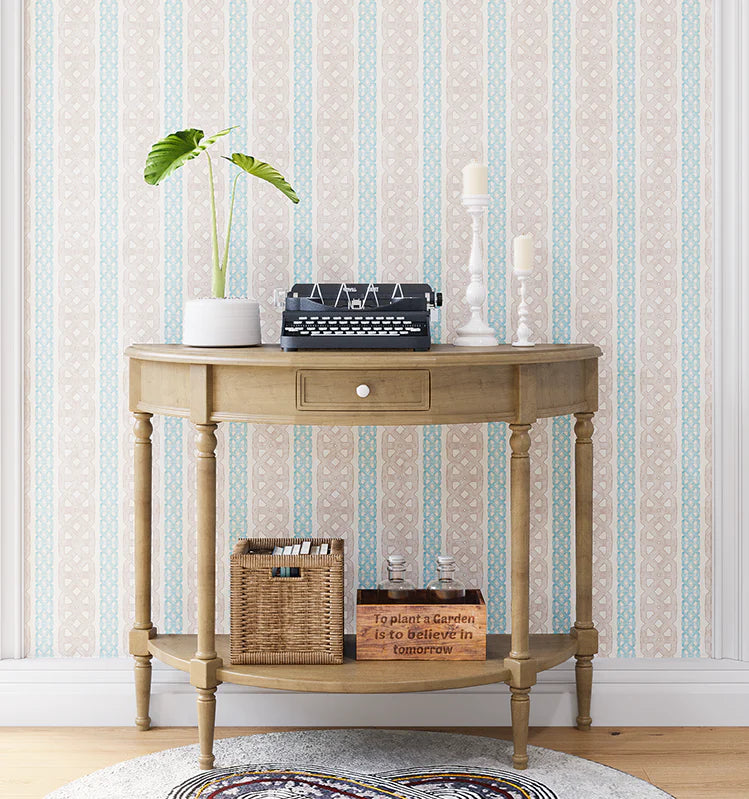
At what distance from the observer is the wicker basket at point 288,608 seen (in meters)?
2.26

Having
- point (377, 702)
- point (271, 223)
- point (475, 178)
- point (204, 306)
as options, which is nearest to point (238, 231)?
point (271, 223)

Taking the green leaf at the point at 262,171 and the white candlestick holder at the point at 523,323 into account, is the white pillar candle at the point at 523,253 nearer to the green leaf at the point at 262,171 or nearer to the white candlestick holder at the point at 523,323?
the white candlestick holder at the point at 523,323

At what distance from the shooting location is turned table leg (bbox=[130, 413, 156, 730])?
2.45 m

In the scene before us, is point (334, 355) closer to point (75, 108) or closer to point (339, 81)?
point (339, 81)

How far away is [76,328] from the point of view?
2.60 meters

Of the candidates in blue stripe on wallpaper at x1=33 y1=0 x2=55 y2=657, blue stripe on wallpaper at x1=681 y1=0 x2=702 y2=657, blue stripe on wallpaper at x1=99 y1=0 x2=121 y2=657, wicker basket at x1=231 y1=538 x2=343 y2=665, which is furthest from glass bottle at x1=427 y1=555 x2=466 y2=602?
blue stripe on wallpaper at x1=33 y1=0 x2=55 y2=657

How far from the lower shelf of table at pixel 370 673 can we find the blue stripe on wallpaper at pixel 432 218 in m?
0.38

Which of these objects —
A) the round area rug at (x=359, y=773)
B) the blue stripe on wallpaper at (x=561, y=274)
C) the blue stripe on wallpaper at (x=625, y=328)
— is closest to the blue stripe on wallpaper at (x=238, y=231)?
the round area rug at (x=359, y=773)

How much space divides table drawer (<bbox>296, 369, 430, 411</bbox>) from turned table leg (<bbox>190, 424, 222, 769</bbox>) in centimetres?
25

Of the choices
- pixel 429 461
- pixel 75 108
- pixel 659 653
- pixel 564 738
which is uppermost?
pixel 75 108

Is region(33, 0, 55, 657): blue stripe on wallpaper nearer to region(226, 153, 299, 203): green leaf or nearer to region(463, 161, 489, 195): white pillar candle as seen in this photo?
region(226, 153, 299, 203): green leaf

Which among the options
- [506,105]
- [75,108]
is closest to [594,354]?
[506,105]

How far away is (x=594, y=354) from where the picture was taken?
2330 millimetres
